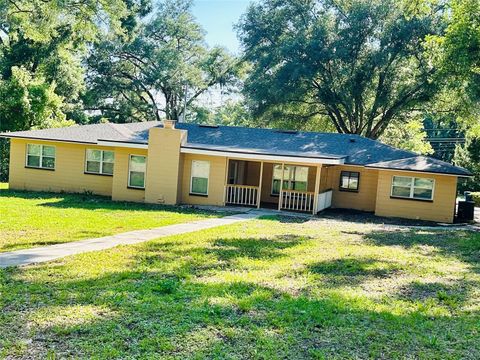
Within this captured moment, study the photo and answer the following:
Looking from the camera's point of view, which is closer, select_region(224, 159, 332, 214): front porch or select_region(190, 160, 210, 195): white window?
select_region(224, 159, 332, 214): front porch

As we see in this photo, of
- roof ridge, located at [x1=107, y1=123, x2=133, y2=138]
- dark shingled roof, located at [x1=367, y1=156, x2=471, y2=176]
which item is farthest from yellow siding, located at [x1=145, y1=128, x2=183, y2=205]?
dark shingled roof, located at [x1=367, y1=156, x2=471, y2=176]


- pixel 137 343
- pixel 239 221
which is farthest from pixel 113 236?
pixel 137 343

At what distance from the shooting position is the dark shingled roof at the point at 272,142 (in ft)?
62.7

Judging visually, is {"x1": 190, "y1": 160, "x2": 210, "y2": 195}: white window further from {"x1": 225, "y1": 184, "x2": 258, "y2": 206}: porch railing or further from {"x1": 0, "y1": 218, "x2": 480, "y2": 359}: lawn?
{"x1": 0, "y1": 218, "x2": 480, "y2": 359}: lawn

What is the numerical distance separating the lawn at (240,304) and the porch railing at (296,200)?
870 cm

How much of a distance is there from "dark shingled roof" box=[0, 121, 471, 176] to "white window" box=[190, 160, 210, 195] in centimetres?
82

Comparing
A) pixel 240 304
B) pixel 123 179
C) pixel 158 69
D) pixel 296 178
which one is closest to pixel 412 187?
pixel 296 178

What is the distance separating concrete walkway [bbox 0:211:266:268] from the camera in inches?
320

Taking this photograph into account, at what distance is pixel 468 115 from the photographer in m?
25.5

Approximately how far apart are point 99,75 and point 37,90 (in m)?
9.84

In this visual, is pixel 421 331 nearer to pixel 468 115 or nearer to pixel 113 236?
pixel 113 236

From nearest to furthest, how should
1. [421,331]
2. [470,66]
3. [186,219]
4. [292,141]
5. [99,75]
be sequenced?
[421,331] < [186,219] < [470,66] < [292,141] < [99,75]

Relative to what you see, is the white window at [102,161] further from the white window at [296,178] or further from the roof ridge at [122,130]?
the white window at [296,178]

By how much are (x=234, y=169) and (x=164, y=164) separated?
3.71 metres
